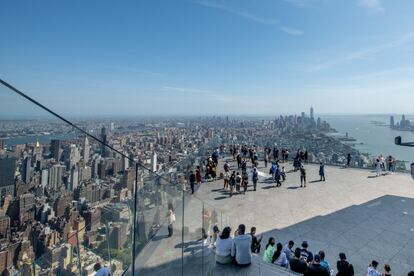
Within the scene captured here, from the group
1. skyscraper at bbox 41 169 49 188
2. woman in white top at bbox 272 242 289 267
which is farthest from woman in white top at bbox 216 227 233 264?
skyscraper at bbox 41 169 49 188

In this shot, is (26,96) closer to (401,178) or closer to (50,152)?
(50,152)

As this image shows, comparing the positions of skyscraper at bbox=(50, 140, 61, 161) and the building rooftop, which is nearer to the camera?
skyscraper at bbox=(50, 140, 61, 161)

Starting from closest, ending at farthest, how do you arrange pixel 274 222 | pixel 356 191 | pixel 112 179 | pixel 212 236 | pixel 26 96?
pixel 26 96 → pixel 112 179 → pixel 212 236 → pixel 274 222 → pixel 356 191

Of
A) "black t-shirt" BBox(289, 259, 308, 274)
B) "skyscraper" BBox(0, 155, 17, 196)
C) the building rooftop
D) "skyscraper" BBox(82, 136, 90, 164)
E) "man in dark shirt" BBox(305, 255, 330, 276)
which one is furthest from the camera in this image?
"black t-shirt" BBox(289, 259, 308, 274)

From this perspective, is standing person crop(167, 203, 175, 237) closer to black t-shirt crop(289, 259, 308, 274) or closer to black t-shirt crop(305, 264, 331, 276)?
black t-shirt crop(305, 264, 331, 276)

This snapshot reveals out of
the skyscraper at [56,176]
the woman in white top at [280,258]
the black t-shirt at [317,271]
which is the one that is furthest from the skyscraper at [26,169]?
the woman in white top at [280,258]

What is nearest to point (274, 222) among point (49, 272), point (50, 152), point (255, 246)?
point (255, 246)
